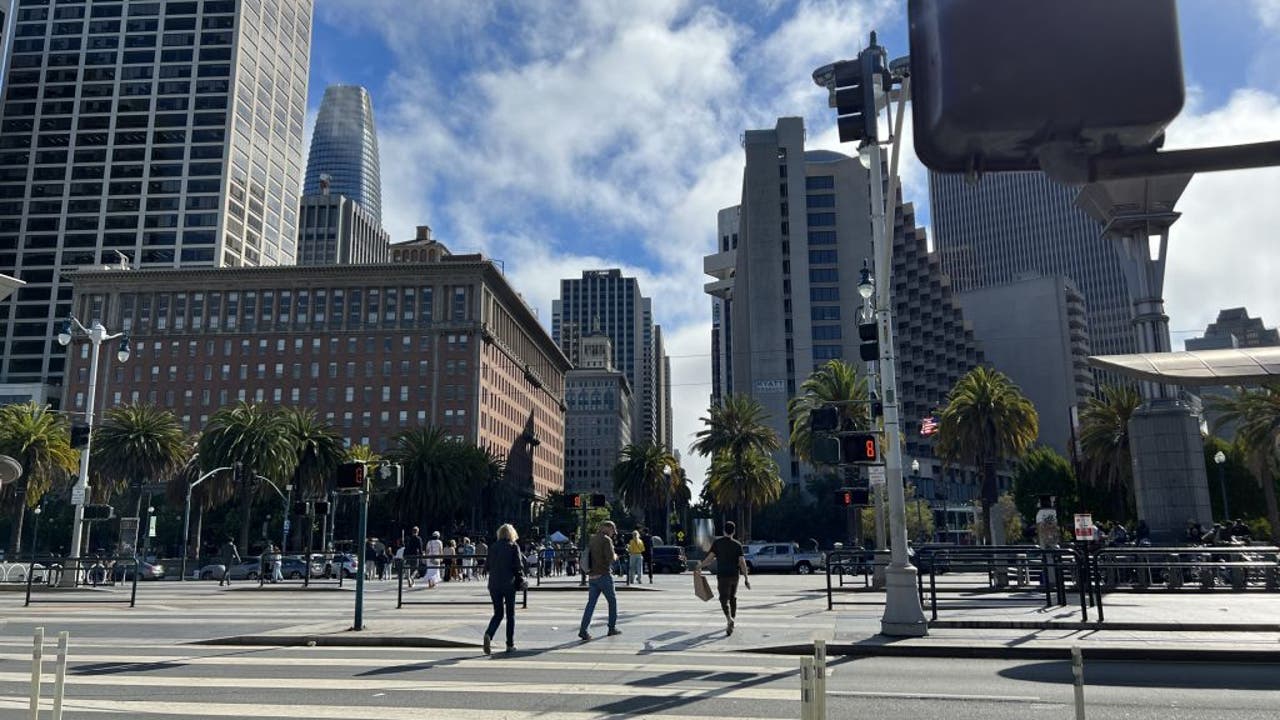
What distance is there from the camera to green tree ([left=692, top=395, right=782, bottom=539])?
56.6 metres

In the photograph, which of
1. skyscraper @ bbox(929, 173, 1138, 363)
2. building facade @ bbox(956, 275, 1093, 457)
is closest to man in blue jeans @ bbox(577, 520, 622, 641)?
building facade @ bbox(956, 275, 1093, 457)

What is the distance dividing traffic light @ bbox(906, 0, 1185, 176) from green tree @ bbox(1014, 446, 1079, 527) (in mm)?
81909

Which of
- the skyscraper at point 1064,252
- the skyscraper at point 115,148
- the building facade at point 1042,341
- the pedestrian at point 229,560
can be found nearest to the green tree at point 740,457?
the pedestrian at point 229,560

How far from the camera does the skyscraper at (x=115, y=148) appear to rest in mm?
126250

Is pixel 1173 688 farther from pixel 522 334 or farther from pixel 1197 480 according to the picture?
pixel 522 334

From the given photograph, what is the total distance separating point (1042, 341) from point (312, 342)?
10524cm

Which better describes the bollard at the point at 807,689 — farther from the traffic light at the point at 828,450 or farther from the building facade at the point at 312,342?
the building facade at the point at 312,342

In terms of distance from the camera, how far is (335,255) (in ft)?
652

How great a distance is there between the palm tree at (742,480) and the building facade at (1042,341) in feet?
287

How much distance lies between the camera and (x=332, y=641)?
13750 mm

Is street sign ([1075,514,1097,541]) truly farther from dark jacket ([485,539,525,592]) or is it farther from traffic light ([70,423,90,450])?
traffic light ([70,423,90,450])

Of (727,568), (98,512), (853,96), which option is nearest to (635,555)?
(727,568)

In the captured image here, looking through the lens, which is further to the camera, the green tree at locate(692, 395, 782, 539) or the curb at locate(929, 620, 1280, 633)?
the green tree at locate(692, 395, 782, 539)

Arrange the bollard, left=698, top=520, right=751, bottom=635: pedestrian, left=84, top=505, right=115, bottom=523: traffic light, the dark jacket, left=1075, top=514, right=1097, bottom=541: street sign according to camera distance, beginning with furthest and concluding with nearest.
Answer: left=84, top=505, right=115, bottom=523: traffic light, left=1075, top=514, right=1097, bottom=541: street sign, left=698, top=520, right=751, bottom=635: pedestrian, the dark jacket, the bollard
